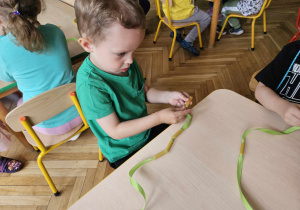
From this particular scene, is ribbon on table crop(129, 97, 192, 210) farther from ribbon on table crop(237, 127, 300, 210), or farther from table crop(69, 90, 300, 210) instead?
ribbon on table crop(237, 127, 300, 210)

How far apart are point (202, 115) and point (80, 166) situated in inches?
43.7

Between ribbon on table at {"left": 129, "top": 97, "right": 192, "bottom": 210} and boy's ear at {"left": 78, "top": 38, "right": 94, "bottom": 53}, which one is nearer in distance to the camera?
ribbon on table at {"left": 129, "top": 97, "right": 192, "bottom": 210}

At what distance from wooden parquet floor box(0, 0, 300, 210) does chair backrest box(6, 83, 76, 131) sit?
25.5 inches

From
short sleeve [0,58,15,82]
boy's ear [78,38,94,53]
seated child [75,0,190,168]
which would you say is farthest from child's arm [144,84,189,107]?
short sleeve [0,58,15,82]

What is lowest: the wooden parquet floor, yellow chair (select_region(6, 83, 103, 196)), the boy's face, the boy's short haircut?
the wooden parquet floor

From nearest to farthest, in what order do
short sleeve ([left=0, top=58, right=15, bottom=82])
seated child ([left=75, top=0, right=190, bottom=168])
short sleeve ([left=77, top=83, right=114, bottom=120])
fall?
seated child ([left=75, top=0, right=190, bottom=168])
short sleeve ([left=77, top=83, right=114, bottom=120])
short sleeve ([left=0, top=58, right=15, bottom=82])

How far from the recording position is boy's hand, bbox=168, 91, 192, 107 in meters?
0.88

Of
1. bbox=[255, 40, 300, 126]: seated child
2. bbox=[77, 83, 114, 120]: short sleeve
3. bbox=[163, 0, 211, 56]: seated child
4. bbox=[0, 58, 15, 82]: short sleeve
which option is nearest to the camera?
bbox=[77, 83, 114, 120]: short sleeve

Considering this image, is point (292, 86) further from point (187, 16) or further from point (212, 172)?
point (187, 16)

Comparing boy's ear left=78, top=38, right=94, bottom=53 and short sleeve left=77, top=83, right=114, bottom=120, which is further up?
boy's ear left=78, top=38, right=94, bottom=53

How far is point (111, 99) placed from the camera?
809mm

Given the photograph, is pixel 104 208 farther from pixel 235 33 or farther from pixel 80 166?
pixel 235 33

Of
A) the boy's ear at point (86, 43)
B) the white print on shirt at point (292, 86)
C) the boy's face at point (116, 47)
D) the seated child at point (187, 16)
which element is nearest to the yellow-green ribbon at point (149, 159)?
the boy's face at point (116, 47)

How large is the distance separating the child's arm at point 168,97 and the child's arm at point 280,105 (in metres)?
0.30
